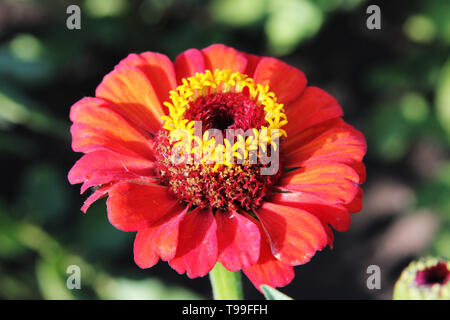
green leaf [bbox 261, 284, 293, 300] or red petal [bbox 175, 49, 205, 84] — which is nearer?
green leaf [bbox 261, 284, 293, 300]

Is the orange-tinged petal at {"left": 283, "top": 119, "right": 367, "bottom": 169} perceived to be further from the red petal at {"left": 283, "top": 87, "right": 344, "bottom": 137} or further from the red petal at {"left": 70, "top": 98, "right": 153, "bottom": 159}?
the red petal at {"left": 70, "top": 98, "right": 153, "bottom": 159}

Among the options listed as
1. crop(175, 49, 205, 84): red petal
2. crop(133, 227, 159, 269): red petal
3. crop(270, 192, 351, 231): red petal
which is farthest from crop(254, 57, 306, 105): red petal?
crop(133, 227, 159, 269): red petal

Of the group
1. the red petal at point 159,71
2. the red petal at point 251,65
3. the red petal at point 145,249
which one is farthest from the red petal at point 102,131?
the red petal at point 251,65

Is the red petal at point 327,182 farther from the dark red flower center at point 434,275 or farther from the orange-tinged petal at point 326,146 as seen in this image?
the dark red flower center at point 434,275

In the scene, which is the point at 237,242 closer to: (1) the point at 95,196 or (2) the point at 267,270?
(2) the point at 267,270

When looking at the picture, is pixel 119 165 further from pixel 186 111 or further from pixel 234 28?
pixel 234 28
